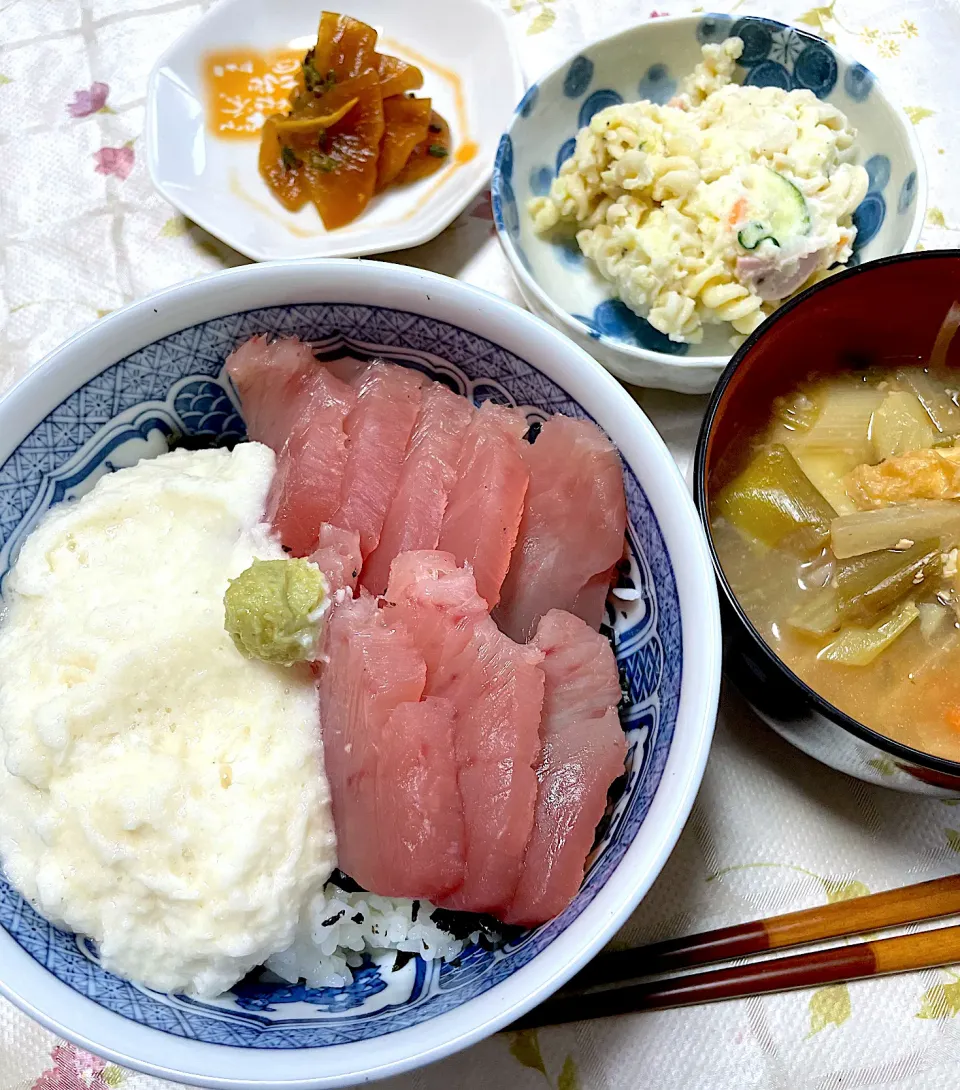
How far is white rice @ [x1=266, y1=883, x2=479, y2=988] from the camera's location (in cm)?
117

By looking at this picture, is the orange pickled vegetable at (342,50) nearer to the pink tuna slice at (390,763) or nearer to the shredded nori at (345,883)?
the pink tuna slice at (390,763)

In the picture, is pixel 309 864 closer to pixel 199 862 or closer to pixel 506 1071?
pixel 199 862

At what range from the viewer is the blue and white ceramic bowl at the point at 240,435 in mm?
997

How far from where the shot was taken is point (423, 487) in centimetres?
122

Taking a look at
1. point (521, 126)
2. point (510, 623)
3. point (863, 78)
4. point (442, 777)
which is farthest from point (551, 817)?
point (863, 78)

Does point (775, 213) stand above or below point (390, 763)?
above

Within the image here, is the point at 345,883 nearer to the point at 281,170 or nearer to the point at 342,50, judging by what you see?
the point at 281,170

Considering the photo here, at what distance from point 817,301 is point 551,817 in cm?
91

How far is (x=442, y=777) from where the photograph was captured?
1069mm

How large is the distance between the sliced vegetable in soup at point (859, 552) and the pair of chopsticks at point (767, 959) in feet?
0.90

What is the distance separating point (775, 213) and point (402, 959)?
57.5 inches

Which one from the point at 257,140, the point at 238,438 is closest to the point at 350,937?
the point at 238,438

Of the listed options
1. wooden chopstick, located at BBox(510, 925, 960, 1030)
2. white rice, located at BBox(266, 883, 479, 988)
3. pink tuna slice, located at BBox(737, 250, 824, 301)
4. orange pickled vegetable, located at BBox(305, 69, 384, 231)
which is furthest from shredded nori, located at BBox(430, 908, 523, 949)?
orange pickled vegetable, located at BBox(305, 69, 384, 231)

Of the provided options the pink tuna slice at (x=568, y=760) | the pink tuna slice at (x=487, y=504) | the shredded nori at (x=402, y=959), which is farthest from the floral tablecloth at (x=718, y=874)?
the pink tuna slice at (x=487, y=504)
